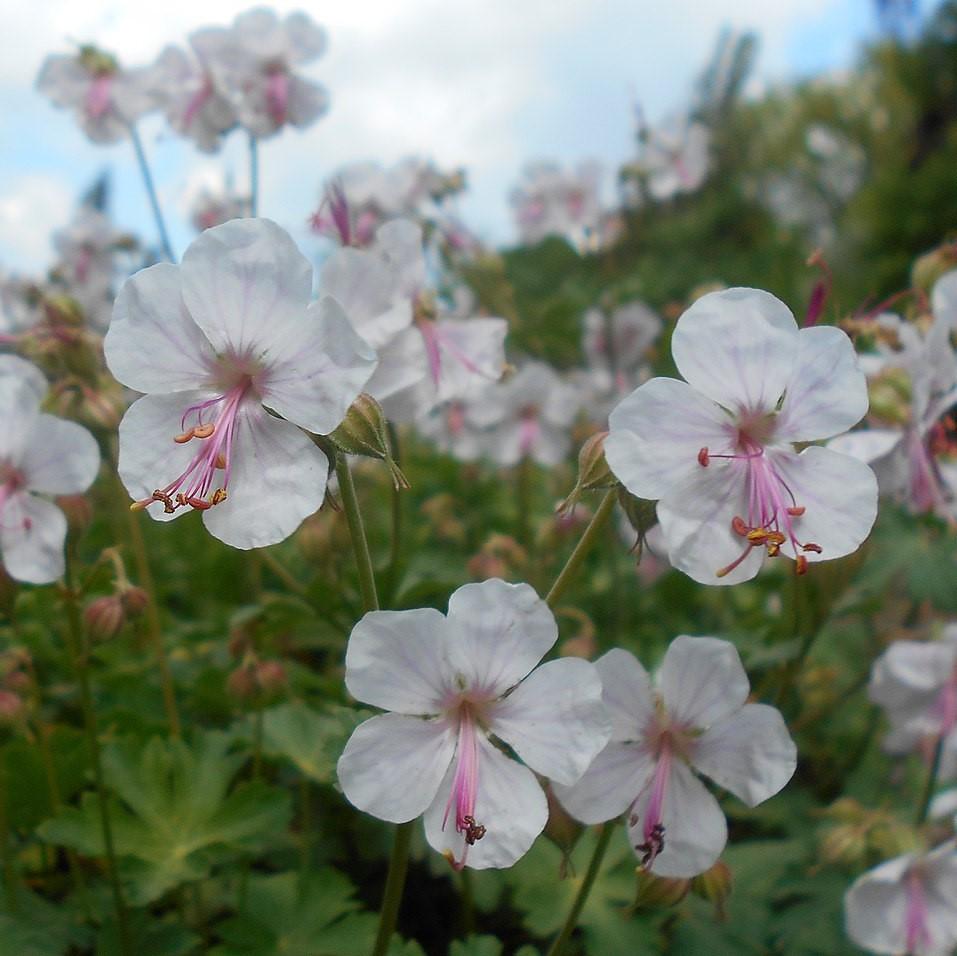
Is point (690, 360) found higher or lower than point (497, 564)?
lower

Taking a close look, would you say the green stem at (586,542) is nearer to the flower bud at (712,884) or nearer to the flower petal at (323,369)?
the flower petal at (323,369)

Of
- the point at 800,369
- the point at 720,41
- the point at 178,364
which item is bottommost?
the point at 178,364

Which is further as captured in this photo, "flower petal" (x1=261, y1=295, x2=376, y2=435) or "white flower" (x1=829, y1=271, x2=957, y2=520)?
"white flower" (x1=829, y1=271, x2=957, y2=520)

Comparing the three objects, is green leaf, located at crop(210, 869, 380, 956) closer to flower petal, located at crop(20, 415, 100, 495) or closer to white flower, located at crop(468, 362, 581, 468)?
flower petal, located at crop(20, 415, 100, 495)

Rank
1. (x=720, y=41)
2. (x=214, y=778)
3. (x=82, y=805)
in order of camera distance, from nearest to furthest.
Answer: (x=82, y=805)
(x=214, y=778)
(x=720, y=41)

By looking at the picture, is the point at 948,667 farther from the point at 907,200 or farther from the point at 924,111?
the point at 924,111

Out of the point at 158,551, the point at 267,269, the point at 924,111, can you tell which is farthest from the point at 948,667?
the point at 924,111

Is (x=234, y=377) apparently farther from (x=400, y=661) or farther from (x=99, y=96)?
(x=99, y=96)

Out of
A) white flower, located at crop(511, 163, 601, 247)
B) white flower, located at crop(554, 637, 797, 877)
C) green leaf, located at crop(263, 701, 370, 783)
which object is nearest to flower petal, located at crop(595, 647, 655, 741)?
white flower, located at crop(554, 637, 797, 877)
